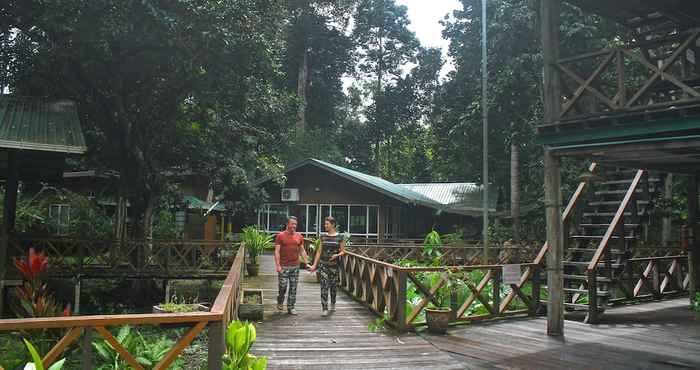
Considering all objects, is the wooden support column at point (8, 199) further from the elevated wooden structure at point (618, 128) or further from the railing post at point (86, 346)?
the elevated wooden structure at point (618, 128)

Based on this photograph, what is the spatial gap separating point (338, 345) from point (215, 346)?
331 centimetres

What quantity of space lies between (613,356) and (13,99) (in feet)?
40.3

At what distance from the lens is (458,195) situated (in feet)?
104

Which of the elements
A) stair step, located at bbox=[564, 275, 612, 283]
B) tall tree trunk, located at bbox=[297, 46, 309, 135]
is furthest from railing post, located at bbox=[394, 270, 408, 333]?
tall tree trunk, located at bbox=[297, 46, 309, 135]

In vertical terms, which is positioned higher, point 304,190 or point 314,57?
point 314,57

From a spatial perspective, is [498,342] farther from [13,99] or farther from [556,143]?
[13,99]

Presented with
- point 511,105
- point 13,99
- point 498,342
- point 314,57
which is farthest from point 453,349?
point 314,57

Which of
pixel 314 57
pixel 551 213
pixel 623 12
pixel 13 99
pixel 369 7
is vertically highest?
pixel 369 7

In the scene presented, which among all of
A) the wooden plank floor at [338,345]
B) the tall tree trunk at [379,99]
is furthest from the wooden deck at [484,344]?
the tall tree trunk at [379,99]

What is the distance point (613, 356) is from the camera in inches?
268

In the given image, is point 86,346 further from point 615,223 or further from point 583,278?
point 615,223

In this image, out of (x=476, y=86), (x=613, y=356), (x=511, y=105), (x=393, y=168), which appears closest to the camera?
(x=613, y=356)

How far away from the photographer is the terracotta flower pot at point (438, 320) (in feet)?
26.3

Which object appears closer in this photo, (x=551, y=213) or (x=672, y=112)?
(x=672, y=112)
